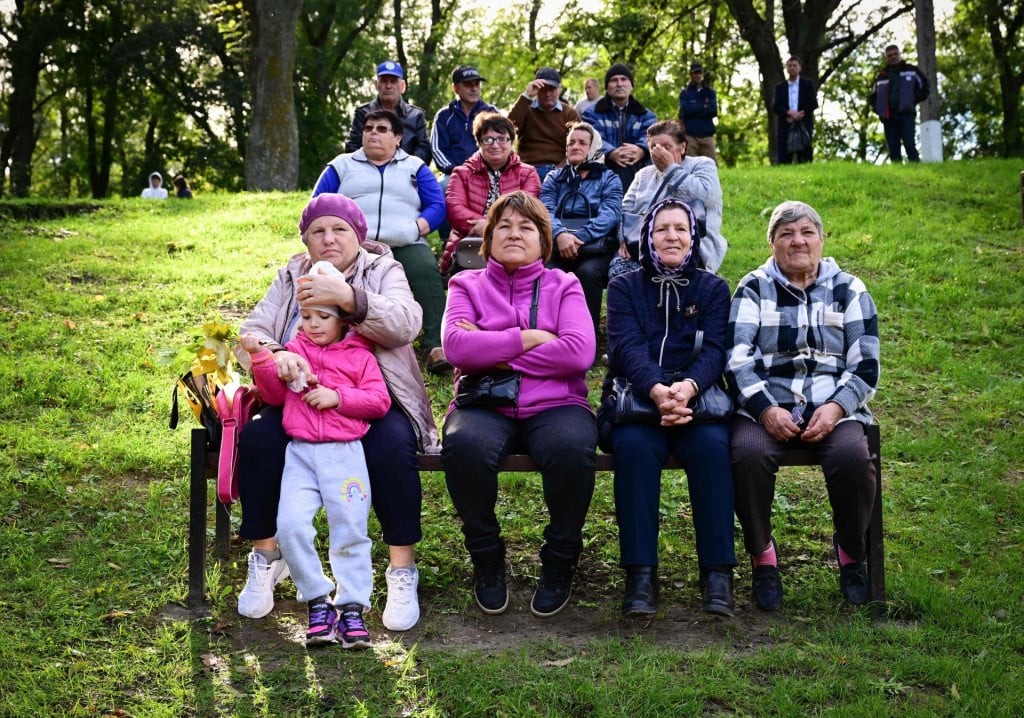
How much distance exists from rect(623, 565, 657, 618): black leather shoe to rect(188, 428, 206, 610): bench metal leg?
5.94 feet

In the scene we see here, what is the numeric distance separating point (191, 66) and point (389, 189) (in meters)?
23.0

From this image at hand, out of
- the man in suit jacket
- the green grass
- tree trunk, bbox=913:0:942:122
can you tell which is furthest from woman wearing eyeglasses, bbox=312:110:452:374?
tree trunk, bbox=913:0:942:122

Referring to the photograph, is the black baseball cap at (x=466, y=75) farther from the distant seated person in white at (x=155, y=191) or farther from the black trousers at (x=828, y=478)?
the distant seated person in white at (x=155, y=191)

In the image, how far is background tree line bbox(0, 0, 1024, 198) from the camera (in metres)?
22.2

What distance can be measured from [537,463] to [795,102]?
1247 cm

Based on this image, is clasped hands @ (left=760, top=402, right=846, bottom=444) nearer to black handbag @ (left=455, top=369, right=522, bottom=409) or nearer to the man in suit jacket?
black handbag @ (left=455, top=369, right=522, bottom=409)

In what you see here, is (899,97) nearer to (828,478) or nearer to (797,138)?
(797,138)

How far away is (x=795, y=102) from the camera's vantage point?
1506cm

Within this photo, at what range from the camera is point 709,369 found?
171 inches

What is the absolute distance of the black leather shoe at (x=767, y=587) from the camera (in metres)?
4.20

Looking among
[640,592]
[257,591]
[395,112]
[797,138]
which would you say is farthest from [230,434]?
[797,138]

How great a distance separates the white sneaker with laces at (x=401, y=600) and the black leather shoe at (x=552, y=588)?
52 cm

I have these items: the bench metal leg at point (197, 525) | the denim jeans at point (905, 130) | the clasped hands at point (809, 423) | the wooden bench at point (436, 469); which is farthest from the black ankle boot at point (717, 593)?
the denim jeans at point (905, 130)

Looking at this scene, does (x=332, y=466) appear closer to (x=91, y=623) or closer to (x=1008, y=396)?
(x=91, y=623)
